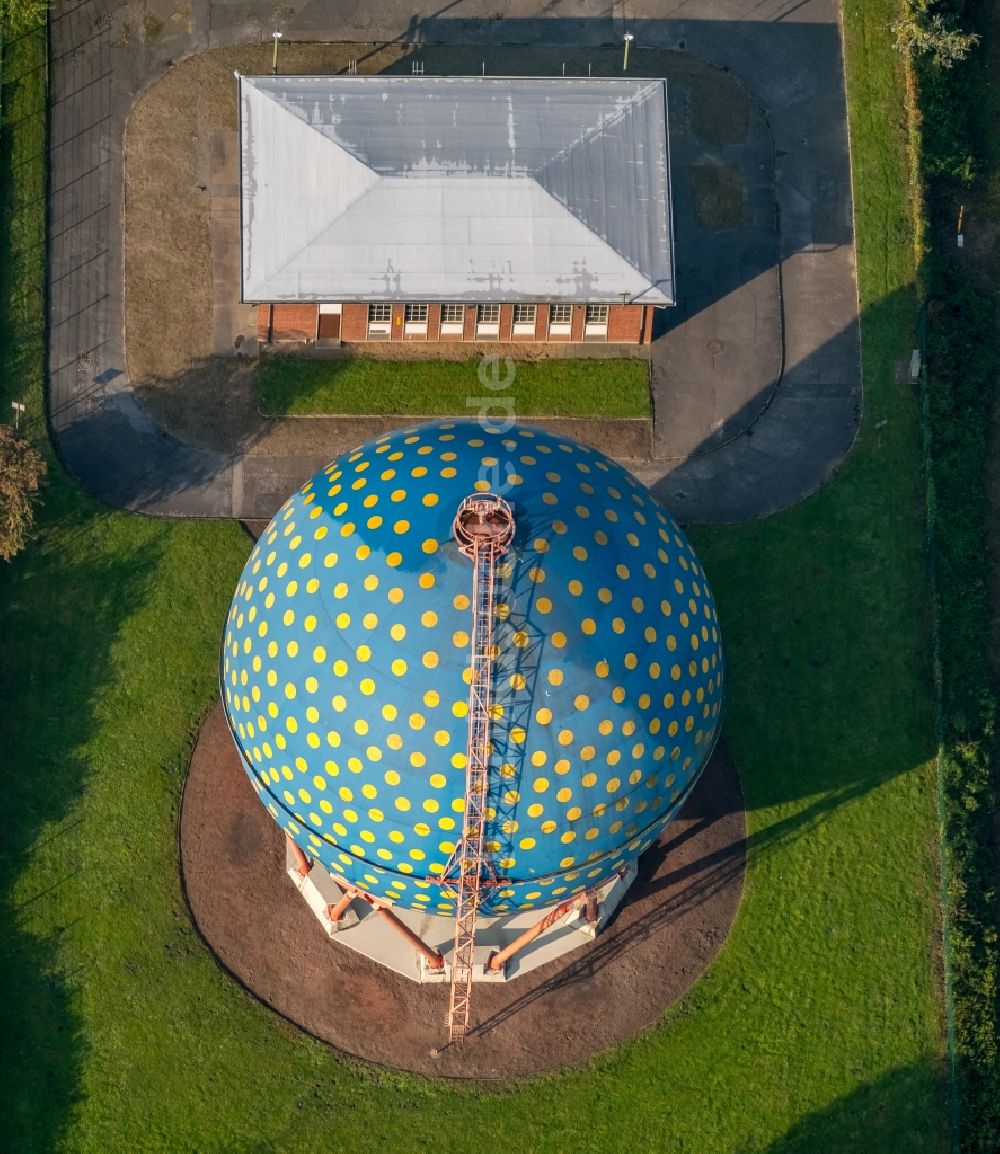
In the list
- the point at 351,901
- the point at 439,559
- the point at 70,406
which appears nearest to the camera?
the point at 439,559

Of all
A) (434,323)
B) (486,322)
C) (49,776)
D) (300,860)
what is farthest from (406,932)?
(486,322)

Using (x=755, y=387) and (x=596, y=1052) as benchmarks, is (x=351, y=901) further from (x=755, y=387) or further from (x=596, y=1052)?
(x=755, y=387)

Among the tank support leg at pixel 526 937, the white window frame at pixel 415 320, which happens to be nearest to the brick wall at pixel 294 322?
the white window frame at pixel 415 320

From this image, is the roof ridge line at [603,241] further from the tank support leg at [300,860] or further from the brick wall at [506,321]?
the tank support leg at [300,860]

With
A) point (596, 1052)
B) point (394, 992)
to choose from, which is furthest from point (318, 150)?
point (596, 1052)

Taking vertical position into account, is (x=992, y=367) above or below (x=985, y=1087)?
above

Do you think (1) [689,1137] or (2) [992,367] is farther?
(2) [992,367]

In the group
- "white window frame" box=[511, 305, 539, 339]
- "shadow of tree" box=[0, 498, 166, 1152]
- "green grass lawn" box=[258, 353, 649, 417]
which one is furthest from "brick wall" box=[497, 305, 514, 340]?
"shadow of tree" box=[0, 498, 166, 1152]

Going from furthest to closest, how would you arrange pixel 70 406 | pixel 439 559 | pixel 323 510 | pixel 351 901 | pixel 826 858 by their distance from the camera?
1. pixel 70 406
2. pixel 826 858
3. pixel 351 901
4. pixel 323 510
5. pixel 439 559
